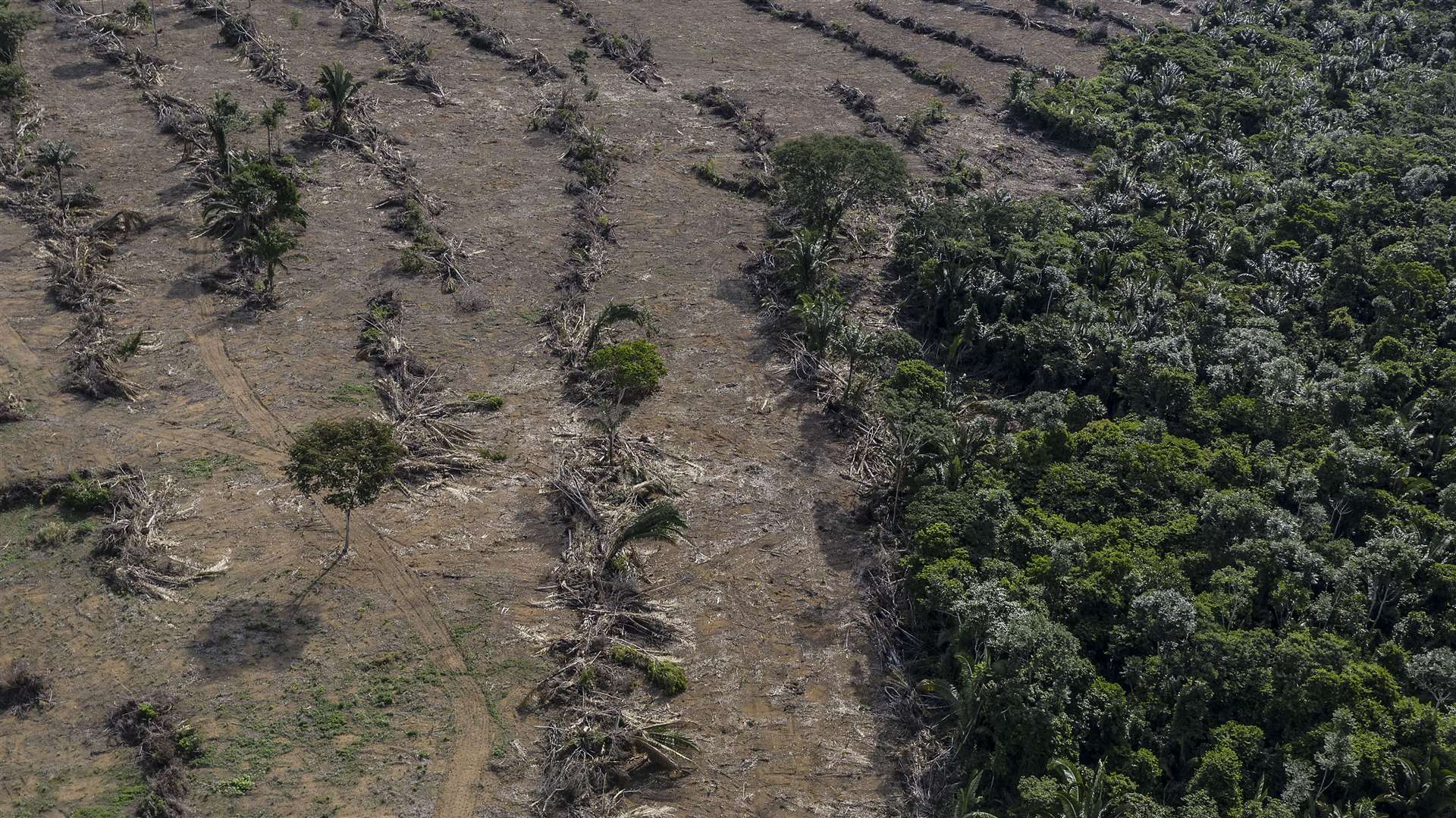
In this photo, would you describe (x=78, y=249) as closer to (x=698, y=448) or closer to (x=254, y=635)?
(x=254, y=635)

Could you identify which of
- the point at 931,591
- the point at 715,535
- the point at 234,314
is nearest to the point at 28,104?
the point at 234,314

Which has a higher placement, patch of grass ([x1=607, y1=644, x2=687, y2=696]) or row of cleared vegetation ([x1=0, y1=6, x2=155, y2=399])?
patch of grass ([x1=607, y1=644, x2=687, y2=696])

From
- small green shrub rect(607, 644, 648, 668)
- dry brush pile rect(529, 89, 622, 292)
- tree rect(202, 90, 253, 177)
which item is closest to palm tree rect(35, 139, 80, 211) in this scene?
tree rect(202, 90, 253, 177)

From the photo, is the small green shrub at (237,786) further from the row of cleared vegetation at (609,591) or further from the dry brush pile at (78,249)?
the dry brush pile at (78,249)

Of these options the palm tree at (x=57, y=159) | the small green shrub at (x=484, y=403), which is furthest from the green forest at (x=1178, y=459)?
the palm tree at (x=57, y=159)

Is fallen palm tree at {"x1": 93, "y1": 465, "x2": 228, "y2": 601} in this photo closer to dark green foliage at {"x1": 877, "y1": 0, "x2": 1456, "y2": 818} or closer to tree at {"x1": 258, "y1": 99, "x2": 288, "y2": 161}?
dark green foliage at {"x1": 877, "y1": 0, "x2": 1456, "y2": 818}

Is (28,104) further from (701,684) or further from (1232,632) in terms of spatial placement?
(1232,632)
